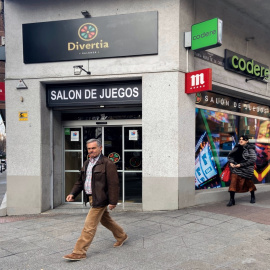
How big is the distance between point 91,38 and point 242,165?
500 centimetres

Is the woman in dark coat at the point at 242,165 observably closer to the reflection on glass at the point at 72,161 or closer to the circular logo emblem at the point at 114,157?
the circular logo emblem at the point at 114,157

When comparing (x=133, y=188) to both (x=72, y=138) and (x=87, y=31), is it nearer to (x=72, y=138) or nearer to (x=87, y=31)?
(x=72, y=138)

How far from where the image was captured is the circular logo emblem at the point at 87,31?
7.74 metres

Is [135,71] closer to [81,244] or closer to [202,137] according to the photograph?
[202,137]

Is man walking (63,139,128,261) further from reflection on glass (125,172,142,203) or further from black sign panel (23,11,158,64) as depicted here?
black sign panel (23,11,158,64)

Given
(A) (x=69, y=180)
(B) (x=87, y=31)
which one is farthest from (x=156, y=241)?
(B) (x=87, y=31)

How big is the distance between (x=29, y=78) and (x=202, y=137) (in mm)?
5086

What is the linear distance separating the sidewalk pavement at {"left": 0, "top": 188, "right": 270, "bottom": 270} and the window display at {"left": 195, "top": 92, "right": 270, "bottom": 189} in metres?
1.54

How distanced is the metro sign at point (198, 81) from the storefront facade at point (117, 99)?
20 centimetres

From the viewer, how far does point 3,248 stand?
500cm

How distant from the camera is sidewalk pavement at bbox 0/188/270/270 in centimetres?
418

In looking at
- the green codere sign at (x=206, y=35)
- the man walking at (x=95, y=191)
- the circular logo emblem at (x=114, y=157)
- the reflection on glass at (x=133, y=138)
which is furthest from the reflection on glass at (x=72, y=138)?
the man walking at (x=95, y=191)

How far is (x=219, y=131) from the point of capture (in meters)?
9.31

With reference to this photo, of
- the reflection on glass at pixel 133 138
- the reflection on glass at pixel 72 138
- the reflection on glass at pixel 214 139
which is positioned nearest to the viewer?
the reflection on glass at pixel 133 138
